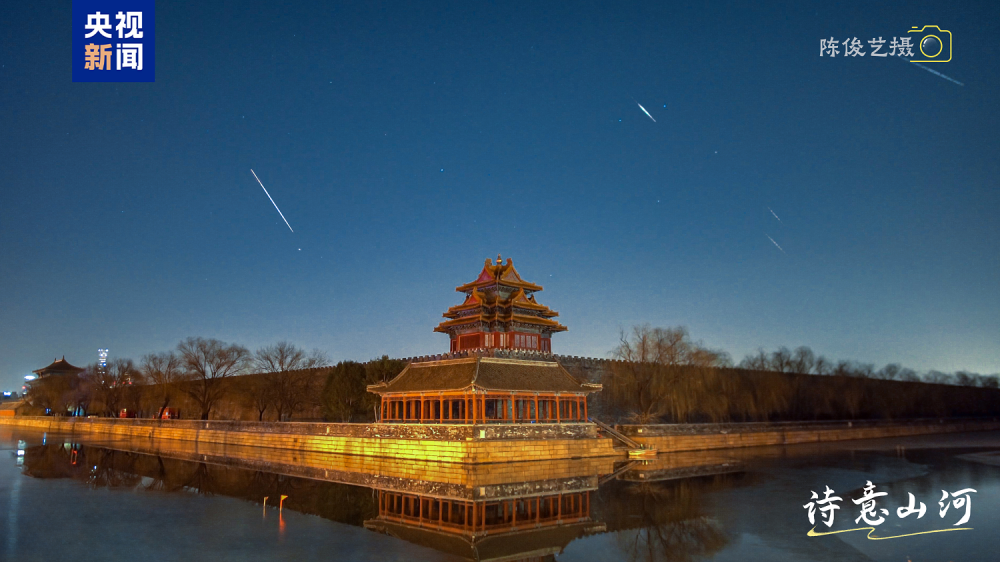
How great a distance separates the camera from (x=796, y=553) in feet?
37.1

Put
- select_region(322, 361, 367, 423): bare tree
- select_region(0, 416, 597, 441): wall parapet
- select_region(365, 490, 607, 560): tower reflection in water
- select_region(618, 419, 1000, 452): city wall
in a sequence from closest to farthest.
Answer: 1. select_region(365, 490, 607, 560): tower reflection in water
2. select_region(0, 416, 597, 441): wall parapet
3. select_region(618, 419, 1000, 452): city wall
4. select_region(322, 361, 367, 423): bare tree

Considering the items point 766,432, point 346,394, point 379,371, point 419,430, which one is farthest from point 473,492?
point 766,432

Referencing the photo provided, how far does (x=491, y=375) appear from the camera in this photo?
26203 millimetres

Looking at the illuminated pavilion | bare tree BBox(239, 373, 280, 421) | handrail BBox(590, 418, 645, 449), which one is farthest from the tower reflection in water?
bare tree BBox(239, 373, 280, 421)

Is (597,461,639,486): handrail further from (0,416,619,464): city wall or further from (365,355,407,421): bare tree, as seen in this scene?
(365,355,407,421): bare tree

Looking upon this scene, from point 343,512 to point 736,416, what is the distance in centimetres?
3610

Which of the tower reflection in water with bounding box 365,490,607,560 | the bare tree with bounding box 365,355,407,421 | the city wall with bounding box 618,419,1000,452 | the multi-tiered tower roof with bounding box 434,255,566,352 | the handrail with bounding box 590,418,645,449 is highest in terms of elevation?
the multi-tiered tower roof with bounding box 434,255,566,352

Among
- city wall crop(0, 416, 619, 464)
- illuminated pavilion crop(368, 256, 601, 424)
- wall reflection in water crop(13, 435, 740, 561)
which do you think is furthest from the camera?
illuminated pavilion crop(368, 256, 601, 424)

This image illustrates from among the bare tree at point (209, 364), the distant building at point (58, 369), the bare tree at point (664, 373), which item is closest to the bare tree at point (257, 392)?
the bare tree at point (209, 364)

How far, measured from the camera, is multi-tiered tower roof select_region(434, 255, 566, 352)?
33.0 meters

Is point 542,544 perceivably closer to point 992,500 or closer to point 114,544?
point 114,544

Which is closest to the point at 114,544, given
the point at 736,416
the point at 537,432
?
the point at 537,432

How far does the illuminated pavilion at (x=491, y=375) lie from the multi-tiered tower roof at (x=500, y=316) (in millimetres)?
48

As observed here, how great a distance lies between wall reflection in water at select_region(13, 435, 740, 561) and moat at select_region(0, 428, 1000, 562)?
7cm
